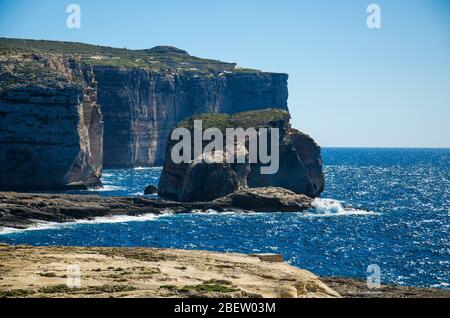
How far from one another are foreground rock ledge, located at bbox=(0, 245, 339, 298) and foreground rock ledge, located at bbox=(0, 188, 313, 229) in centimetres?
5228

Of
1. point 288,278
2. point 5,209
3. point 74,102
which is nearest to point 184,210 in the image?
point 5,209

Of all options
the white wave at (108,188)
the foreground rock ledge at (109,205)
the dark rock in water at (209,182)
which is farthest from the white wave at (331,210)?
the white wave at (108,188)

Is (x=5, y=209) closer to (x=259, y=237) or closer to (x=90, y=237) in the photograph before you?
(x=90, y=237)

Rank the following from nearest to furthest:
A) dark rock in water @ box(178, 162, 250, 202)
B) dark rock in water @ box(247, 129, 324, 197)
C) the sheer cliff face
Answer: dark rock in water @ box(178, 162, 250, 202) → dark rock in water @ box(247, 129, 324, 197) → the sheer cliff face

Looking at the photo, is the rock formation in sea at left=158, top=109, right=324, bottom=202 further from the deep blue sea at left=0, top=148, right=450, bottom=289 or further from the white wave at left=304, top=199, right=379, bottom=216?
the white wave at left=304, top=199, right=379, bottom=216

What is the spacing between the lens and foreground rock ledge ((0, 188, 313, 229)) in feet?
331

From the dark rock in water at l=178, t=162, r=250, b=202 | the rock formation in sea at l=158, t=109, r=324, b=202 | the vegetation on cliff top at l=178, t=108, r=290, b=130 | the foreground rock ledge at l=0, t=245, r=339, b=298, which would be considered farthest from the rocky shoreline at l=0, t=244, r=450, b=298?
the vegetation on cliff top at l=178, t=108, r=290, b=130

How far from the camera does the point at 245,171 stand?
128 metres

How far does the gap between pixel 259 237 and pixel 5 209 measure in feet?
119

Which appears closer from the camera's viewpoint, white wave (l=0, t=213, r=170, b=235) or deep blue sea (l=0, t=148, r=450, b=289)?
deep blue sea (l=0, t=148, r=450, b=289)

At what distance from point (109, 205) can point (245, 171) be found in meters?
27.9

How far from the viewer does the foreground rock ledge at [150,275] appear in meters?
33.8

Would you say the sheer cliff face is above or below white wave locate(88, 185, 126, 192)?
above

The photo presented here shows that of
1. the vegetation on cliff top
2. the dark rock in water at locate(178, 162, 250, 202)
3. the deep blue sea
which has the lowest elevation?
the deep blue sea
